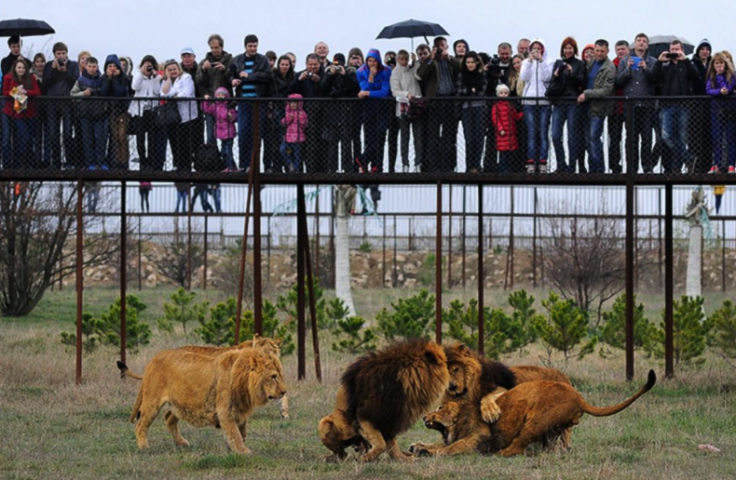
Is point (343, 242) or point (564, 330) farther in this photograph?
point (343, 242)

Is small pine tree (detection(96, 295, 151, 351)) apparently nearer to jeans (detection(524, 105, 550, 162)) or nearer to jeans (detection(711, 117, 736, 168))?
jeans (detection(524, 105, 550, 162))

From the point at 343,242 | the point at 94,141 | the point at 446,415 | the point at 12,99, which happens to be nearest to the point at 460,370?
the point at 446,415

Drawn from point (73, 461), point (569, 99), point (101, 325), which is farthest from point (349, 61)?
point (73, 461)

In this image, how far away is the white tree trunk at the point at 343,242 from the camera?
26219 mm

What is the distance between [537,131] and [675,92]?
1.81 metres

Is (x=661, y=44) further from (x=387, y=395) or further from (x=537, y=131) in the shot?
(x=387, y=395)

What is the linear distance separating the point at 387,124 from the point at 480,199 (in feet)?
7.08

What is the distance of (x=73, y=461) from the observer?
10617 millimetres

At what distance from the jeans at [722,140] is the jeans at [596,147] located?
54.2 inches

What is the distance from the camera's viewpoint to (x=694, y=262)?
28047mm

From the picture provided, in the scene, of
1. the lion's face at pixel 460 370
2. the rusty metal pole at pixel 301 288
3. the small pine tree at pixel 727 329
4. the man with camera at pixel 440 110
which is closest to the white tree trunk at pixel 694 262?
the small pine tree at pixel 727 329

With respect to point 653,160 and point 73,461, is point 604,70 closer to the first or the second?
point 653,160

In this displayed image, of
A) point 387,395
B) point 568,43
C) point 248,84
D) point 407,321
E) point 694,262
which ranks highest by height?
point 568,43

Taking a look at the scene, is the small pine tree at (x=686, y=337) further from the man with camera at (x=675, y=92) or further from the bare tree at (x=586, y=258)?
the bare tree at (x=586, y=258)
